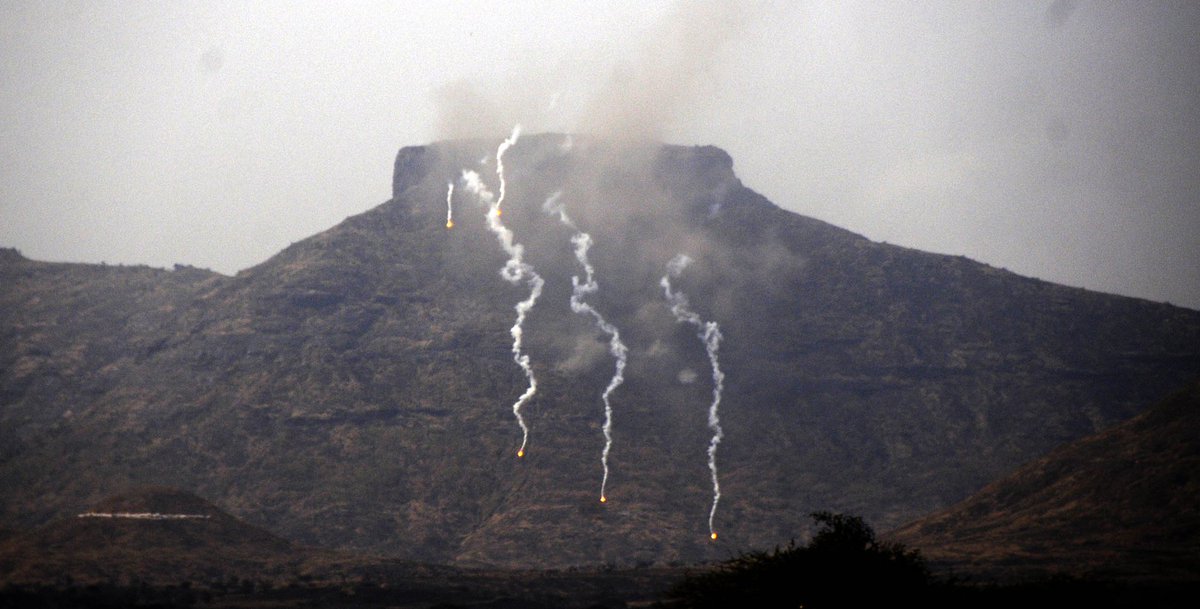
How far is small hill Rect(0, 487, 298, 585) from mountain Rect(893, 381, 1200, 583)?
218ft

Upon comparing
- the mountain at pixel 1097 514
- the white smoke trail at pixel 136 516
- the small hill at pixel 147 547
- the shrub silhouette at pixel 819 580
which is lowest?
the small hill at pixel 147 547

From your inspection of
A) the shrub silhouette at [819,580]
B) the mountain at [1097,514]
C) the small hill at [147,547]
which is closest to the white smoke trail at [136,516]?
the small hill at [147,547]

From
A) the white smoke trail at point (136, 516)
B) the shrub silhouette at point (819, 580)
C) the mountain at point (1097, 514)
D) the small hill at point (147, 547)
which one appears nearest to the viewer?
the shrub silhouette at point (819, 580)

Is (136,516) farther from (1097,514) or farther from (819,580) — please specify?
(819,580)

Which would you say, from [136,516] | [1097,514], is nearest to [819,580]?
[1097,514]

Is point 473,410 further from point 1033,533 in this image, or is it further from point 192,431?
point 1033,533

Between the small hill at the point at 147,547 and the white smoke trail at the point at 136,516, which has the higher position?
the white smoke trail at the point at 136,516

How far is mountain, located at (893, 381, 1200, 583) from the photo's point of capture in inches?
4958

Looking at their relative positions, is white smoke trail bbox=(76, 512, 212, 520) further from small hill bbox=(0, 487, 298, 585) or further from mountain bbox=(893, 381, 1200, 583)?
mountain bbox=(893, 381, 1200, 583)

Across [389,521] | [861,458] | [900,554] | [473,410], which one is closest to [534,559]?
[389,521]

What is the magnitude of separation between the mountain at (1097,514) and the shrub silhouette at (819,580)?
45.3 meters

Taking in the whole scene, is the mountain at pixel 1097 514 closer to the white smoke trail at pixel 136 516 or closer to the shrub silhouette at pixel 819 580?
the shrub silhouette at pixel 819 580

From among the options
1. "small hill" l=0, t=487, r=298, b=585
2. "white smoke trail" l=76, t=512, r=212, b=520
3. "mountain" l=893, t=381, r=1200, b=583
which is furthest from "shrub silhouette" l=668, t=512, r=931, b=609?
"white smoke trail" l=76, t=512, r=212, b=520

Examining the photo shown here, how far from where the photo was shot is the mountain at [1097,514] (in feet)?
413
